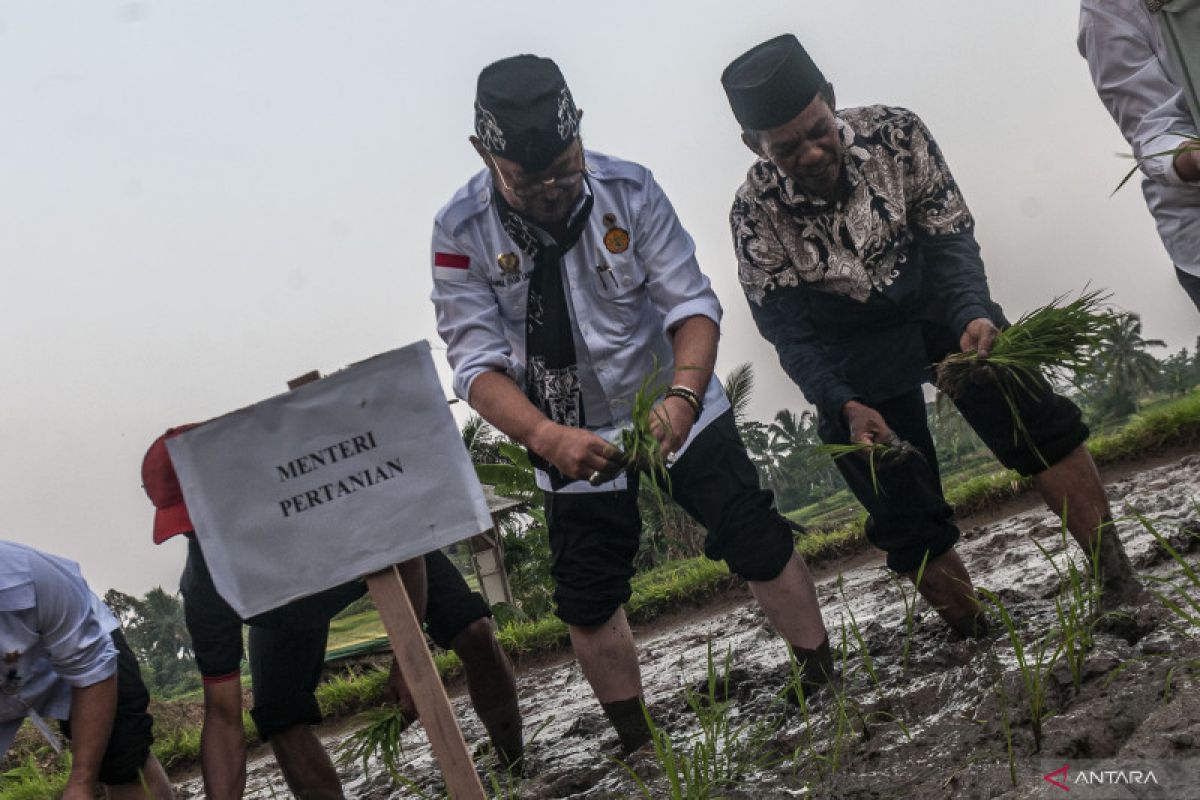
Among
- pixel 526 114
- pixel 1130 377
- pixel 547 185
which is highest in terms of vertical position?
pixel 526 114

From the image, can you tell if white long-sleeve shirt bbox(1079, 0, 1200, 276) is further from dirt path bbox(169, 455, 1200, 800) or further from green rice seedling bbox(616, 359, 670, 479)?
green rice seedling bbox(616, 359, 670, 479)

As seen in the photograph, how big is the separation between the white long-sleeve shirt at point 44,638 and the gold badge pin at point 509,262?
170 centimetres

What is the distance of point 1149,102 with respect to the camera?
116 inches

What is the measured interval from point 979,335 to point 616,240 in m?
1.07

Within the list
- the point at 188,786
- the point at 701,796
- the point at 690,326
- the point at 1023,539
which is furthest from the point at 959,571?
the point at 188,786

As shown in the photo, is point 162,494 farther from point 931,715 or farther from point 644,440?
point 931,715

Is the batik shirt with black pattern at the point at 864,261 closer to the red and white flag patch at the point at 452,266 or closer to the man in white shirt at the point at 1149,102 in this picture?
the man in white shirt at the point at 1149,102

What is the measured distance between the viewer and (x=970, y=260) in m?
3.45

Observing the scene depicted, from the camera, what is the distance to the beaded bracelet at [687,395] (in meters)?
3.15

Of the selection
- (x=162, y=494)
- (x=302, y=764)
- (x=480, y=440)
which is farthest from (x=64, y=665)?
(x=480, y=440)

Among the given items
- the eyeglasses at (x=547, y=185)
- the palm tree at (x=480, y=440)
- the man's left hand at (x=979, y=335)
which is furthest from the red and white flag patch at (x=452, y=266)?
the palm tree at (x=480, y=440)

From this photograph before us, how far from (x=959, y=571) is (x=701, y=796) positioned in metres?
1.60

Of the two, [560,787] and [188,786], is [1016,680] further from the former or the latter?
[188,786]

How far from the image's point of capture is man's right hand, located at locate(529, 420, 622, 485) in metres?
2.86
